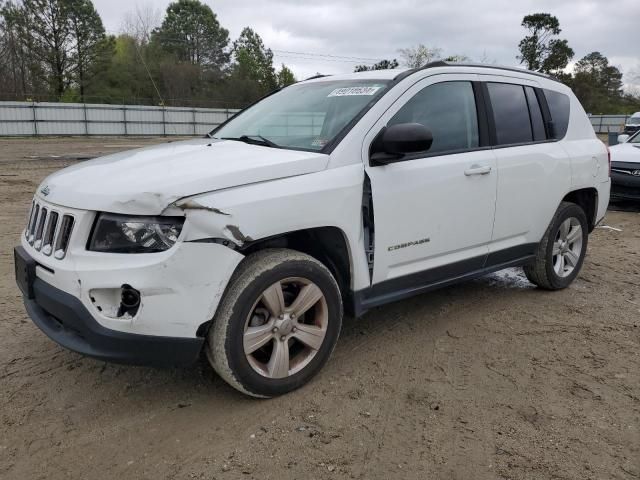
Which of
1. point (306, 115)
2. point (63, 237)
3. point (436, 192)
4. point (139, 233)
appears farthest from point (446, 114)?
point (63, 237)

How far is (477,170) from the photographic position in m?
3.75

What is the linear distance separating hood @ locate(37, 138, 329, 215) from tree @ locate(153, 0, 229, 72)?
57.8 metres

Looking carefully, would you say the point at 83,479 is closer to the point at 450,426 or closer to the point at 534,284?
Result: the point at 450,426

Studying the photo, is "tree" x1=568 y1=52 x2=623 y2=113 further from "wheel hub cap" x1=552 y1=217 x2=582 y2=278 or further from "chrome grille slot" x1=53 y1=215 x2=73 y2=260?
"chrome grille slot" x1=53 y1=215 x2=73 y2=260

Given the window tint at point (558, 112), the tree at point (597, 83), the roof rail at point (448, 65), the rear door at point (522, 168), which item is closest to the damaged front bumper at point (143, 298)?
the roof rail at point (448, 65)

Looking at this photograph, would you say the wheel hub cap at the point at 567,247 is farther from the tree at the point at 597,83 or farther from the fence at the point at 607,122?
the tree at the point at 597,83

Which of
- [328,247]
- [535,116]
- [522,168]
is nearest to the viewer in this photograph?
[328,247]

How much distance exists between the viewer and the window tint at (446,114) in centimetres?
355

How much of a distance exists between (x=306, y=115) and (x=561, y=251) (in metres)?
2.70

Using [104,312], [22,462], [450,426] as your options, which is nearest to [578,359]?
[450,426]

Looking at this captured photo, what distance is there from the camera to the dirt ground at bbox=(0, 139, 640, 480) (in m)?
2.48

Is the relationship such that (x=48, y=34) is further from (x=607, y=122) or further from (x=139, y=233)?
(x=139, y=233)

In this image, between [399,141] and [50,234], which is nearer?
[50,234]

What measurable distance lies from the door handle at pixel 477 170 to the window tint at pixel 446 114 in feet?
0.53
